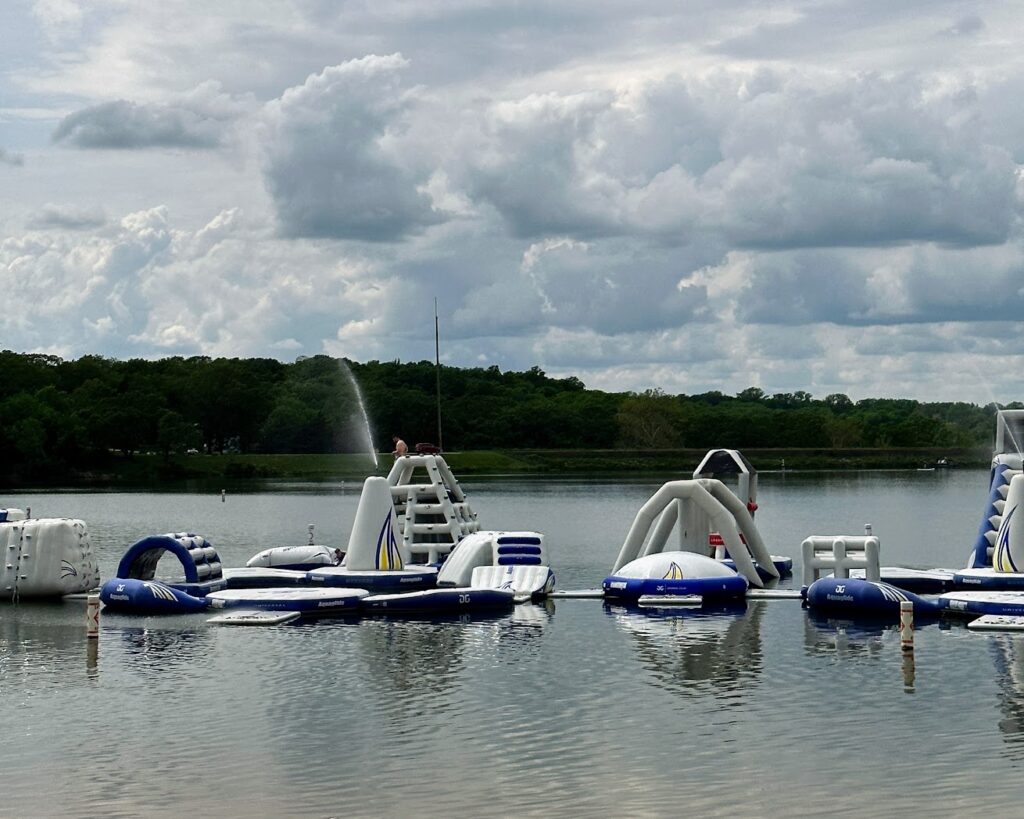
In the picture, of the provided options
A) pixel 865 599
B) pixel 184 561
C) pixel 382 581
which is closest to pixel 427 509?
pixel 382 581

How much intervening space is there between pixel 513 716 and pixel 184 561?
21.4 meters

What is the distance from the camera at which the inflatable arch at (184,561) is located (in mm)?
46125

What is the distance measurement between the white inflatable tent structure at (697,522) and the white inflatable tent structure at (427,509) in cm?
652

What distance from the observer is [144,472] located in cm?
17988

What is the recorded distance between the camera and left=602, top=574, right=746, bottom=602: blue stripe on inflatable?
150ft

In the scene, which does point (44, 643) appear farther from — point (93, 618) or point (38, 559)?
point (38, 559)

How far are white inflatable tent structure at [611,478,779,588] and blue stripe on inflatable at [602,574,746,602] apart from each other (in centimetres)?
374

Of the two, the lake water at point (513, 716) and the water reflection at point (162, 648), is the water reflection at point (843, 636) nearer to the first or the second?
the lake water at point (513, 716)

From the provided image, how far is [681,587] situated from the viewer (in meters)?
45.8

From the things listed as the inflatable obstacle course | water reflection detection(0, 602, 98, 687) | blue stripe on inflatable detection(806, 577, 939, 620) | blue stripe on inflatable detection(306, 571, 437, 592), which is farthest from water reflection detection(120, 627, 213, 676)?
blue stripe on inflatable detection(806, 577, 939, 620)

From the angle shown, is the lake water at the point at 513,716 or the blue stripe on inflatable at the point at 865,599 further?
the blue stripe on inflatable at the point at 865,599

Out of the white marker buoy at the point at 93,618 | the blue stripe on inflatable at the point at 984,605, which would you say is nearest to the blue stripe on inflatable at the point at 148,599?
the white marker buoy at the point at 93,618

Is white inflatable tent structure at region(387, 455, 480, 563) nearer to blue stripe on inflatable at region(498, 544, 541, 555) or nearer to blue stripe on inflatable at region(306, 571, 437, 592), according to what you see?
blue stripe on inflatable at region(498, 544, 541, 555)

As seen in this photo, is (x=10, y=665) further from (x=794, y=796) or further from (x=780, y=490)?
(x=780, y=490)
